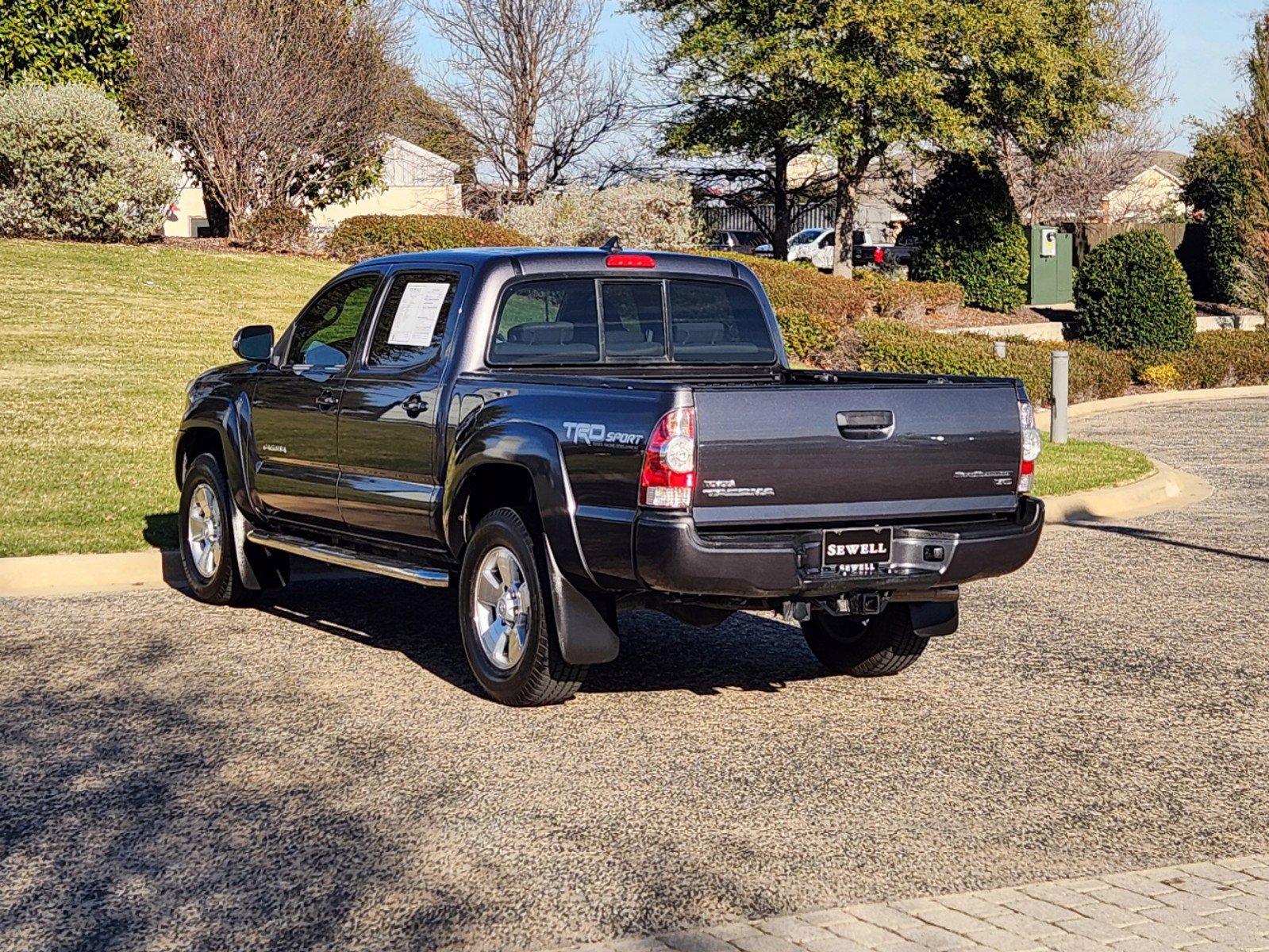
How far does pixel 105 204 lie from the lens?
30.1m

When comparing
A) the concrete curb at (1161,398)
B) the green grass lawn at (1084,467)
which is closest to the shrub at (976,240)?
the concrete curb at (1161,398)

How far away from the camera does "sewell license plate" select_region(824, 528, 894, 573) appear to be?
6.69m

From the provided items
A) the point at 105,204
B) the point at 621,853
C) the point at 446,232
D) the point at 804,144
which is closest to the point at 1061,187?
the point at 804,144

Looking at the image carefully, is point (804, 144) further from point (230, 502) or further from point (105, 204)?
point (230, 502)

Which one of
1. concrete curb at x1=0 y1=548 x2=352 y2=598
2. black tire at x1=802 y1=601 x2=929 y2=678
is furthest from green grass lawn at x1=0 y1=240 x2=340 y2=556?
black tire at x1=802 y1=601 x2=929 y2=678

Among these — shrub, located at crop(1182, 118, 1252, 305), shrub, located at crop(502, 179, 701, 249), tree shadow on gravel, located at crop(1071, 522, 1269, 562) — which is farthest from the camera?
shrub, located at crop(1182, 118, 1252, 305)

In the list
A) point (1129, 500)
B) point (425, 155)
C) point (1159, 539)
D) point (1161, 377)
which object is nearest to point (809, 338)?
point (1161, 377)

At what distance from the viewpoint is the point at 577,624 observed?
275 inches

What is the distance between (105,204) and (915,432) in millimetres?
26155

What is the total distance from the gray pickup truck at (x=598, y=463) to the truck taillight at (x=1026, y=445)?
0.05 ft

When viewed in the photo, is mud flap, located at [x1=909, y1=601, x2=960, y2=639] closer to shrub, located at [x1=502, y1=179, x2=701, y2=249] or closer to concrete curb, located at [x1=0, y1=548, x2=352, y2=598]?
concrete curb, located at [x1=0, y1=548, x2=352, y2=598]

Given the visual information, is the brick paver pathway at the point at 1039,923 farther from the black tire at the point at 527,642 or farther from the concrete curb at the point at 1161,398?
the concrete curb at the point at 1161,398

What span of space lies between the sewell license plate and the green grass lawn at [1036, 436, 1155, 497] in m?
7.57

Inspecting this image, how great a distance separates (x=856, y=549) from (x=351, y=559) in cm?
293
